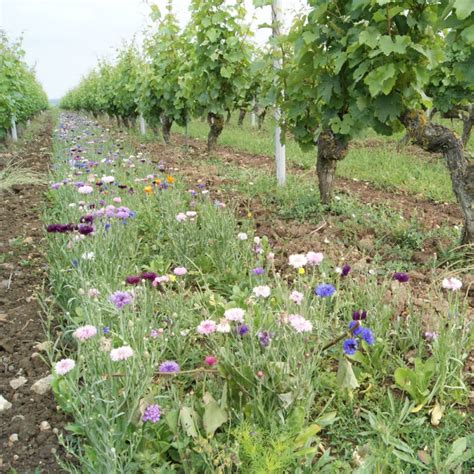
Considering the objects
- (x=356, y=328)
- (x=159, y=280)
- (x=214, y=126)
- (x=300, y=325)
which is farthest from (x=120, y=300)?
(x=214, y=126)

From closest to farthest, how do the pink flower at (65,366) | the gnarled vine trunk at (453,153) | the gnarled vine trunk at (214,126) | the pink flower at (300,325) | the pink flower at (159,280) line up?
the pink flower at (65,366)
the pink flower at (300,325)
the pink flower at (159,280)
the gnarled vine trunk at (453,153)
the gnarled vine trunk at (214,126)

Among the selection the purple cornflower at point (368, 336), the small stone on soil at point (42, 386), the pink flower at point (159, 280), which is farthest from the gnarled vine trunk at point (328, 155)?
the small stone on soil at point (42, 386)

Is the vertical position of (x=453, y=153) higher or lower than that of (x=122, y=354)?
higher

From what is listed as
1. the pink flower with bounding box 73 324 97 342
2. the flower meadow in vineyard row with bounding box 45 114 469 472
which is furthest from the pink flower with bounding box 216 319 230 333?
the pink flower with bounding box 73 324 97 342

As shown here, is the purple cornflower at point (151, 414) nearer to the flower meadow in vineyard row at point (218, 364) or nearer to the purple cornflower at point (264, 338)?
the flower meadow in vineyard row at point (218, 364)

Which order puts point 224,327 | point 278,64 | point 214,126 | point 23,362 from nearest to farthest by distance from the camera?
point 224,327
point 23,362
point 278,64
point 214,126

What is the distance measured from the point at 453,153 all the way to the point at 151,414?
303 cm

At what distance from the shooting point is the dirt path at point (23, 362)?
1730mm

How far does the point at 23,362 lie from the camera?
2.27 metres

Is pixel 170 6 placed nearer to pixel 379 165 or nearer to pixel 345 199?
pixel 379 165

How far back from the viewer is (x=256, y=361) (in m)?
1.71

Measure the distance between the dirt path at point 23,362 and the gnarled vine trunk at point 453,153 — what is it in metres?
2.85

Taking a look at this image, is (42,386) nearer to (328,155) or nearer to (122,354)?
(122,354)

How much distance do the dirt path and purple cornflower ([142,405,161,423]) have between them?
0.26 meters
